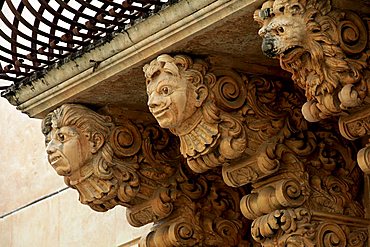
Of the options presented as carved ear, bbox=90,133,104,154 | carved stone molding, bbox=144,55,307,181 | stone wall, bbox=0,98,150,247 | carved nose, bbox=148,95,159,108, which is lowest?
stone wall, bbox=0,98,150,247

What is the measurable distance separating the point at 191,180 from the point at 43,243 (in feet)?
4.45

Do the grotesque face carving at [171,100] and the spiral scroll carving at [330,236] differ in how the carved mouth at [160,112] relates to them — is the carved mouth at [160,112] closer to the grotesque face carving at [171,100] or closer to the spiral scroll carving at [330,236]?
the grotesque face carving at [171,100]

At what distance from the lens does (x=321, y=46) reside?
4.72 meters

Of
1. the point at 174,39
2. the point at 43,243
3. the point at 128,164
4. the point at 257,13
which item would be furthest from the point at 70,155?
the point at 43,243

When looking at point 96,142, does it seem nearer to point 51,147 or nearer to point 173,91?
point 51,147

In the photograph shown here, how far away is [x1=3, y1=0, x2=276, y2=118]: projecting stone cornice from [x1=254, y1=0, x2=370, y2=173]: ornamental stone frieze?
14 centimetres

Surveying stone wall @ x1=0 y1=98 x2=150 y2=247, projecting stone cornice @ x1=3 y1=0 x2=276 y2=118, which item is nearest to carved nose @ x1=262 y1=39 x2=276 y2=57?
projecting stone cornice @ x1=3 y1=0 x2=276 y2=118

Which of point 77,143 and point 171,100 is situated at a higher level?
point 171,100

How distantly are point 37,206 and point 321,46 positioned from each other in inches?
96.0

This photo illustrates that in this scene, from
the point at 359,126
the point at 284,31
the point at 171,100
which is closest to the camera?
the point at 284,31

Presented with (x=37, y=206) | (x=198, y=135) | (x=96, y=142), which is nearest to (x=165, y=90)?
(x=198, y=135)

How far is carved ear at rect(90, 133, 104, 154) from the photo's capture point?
217 inches

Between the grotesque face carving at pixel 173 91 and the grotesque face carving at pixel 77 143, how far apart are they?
428mm

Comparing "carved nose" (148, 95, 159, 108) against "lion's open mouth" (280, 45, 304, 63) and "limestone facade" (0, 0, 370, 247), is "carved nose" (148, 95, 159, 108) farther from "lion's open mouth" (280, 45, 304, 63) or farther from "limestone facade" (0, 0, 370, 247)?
"lion's open mouth" (280, 45, 304, 63)
